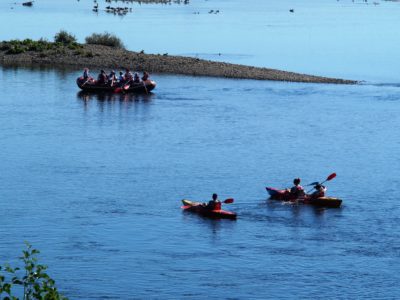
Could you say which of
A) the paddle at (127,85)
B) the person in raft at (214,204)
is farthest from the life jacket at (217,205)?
the paddle at (127,85)

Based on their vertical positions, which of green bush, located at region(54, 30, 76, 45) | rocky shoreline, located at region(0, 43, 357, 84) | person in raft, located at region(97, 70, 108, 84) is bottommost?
person in raft, located at region(97, 70, 108, 84)

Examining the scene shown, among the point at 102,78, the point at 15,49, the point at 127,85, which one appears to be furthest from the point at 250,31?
the point at 102,78

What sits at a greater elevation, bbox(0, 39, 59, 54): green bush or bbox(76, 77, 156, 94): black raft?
bbox(0, 39, 59, 54): green bush

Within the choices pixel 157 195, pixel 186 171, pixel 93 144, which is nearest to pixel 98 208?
pixel 157 195

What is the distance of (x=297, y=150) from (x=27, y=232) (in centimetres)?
1685

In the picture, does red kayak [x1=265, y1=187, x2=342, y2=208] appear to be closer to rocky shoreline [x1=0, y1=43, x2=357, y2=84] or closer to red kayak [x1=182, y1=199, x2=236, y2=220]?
red kayak [x1=182, y1=199, x2=236, y2=220]

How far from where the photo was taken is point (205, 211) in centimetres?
3300

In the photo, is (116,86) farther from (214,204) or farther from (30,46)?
(214,204)

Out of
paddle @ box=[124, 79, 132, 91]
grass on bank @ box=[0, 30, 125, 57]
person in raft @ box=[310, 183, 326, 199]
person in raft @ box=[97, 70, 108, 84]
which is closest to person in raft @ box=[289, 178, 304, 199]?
person in raft @ box=[310, 183, 326, 199]

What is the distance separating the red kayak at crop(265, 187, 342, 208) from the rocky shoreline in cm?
3056

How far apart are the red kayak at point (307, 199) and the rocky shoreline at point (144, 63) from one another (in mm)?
30560

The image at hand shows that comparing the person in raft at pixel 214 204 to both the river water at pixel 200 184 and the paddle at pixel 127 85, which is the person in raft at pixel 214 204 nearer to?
the river water at pixel 200 184

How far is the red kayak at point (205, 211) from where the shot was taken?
32.8 metres

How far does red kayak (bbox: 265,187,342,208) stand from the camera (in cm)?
3456
